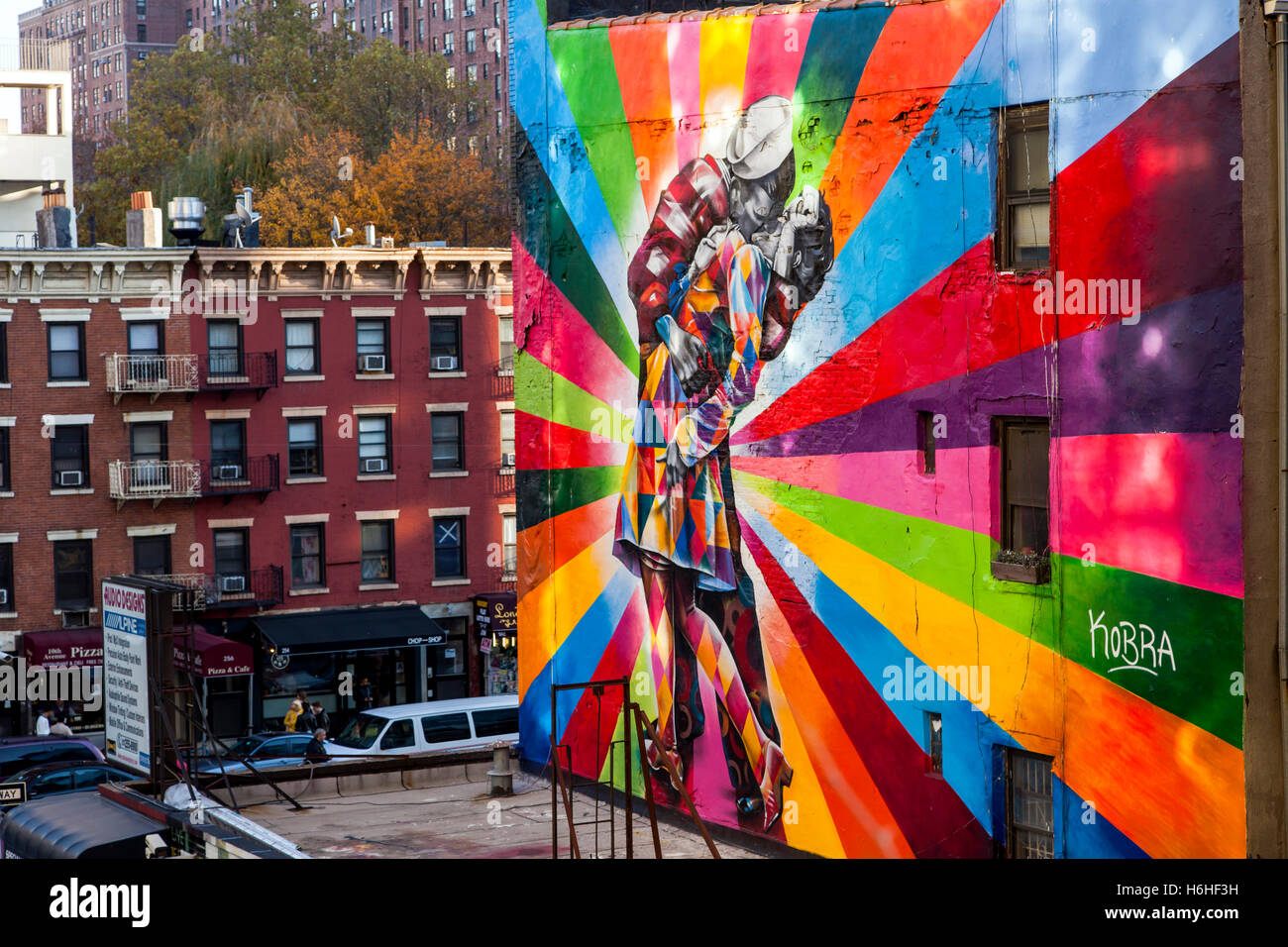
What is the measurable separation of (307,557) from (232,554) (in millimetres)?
2110

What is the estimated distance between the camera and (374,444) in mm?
44281

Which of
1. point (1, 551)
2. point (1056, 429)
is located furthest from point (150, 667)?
point (1, 551)

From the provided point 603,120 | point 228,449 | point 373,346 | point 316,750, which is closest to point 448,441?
point 373,346

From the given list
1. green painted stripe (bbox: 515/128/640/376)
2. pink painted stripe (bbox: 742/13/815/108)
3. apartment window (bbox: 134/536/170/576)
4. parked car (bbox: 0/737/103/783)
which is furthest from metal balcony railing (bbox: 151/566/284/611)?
pink painted stripe (bbox: 742/13/815/108)

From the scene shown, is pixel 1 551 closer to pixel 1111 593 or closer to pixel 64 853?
pixel 64 853

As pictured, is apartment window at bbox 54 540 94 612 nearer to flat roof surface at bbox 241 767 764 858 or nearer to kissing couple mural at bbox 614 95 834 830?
flat roof surface at bbox 241 767 764 858

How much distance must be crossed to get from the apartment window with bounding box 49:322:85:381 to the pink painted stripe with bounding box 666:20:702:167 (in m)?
26.6

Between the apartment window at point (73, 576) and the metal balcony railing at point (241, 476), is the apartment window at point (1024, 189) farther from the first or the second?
the apartment window at point (73, 576)

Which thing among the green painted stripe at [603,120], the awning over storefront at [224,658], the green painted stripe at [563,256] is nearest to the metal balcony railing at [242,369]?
the awning over storefront at [224,658]

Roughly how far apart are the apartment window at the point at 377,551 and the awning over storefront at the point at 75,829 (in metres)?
24.1

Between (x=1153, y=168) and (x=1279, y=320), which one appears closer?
(x=1279, y=320)

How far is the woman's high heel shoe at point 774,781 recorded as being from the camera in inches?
733

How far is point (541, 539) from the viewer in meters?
22.1

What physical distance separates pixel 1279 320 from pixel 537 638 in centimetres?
1193
